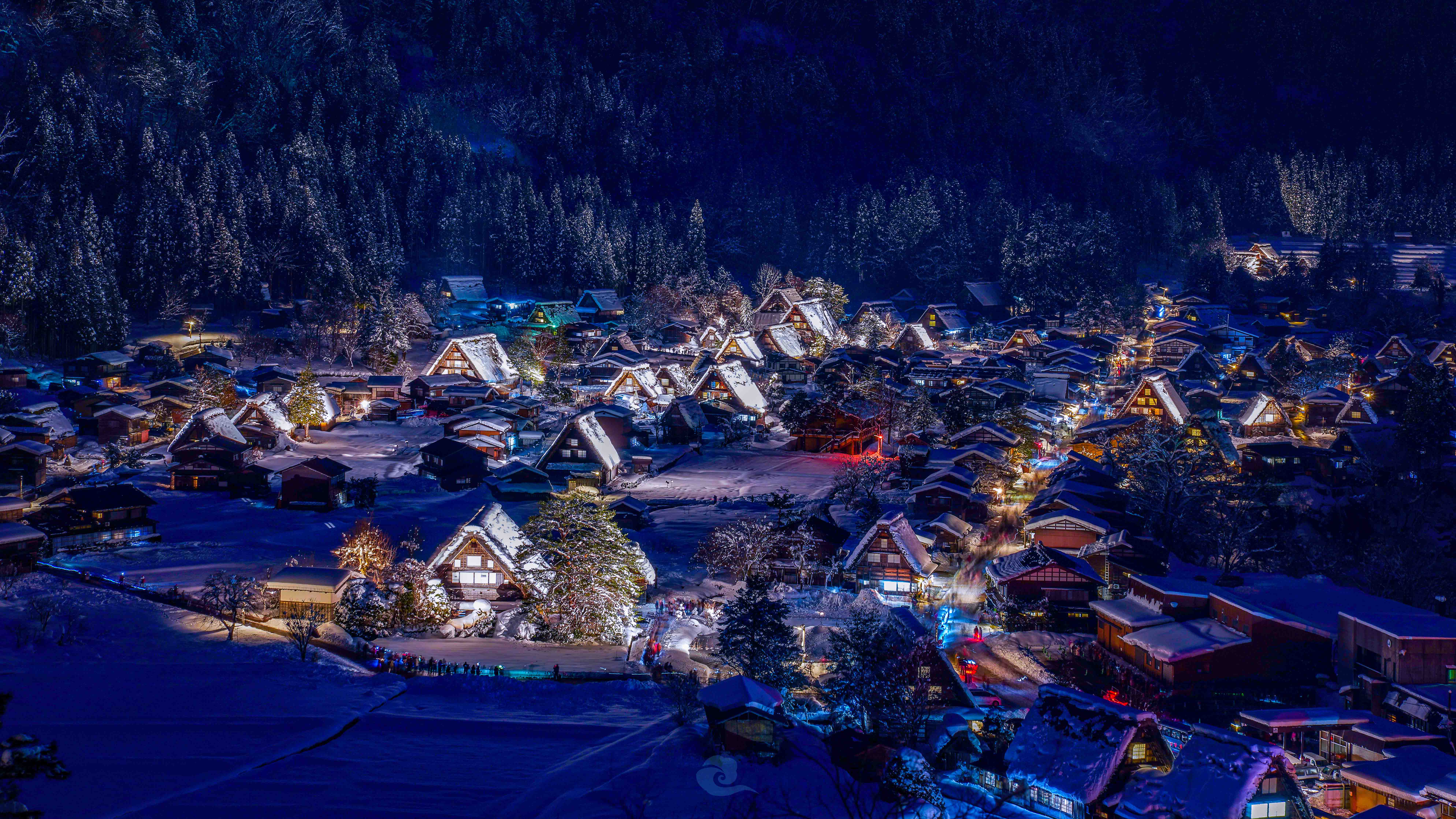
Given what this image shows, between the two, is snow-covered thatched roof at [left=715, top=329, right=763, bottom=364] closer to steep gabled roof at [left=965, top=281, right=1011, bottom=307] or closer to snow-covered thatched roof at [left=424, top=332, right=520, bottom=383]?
snow-covered thatched roof at [left=424, top=332, right=520, bottom=383]

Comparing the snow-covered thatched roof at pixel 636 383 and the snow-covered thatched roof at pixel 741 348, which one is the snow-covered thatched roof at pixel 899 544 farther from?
the snow-covered thatched roof at pixel 741 348

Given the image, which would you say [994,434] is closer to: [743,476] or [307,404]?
[743,476]

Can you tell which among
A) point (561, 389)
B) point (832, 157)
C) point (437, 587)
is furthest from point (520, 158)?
point (437, 587)

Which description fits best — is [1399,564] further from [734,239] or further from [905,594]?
[734,239]

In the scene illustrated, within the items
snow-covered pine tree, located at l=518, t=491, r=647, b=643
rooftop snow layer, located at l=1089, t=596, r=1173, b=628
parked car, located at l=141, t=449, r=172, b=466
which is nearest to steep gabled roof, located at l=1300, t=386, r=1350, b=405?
rooftop snow layer, located at l=1089, t=596, r=1173, b=628

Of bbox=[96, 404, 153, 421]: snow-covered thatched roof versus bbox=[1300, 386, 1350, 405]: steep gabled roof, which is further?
bbox=[1300, 386, 1350, 405]: steep gabled roof

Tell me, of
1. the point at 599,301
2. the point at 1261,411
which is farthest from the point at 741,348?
the point at 1261,411
